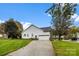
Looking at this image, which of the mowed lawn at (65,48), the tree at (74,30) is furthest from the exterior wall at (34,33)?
the tree at (74,30)

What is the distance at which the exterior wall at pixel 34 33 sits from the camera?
47.0m

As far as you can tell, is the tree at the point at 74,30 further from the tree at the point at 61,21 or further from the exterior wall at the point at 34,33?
the exterior wall at the point at 34,33

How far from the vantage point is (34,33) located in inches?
1850

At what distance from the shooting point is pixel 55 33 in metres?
47.0

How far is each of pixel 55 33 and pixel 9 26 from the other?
1.65ft

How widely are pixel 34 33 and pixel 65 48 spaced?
378 millimetres

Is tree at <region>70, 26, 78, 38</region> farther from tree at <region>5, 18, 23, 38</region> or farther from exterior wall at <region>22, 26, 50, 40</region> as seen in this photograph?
tree at <region>5, 18, 23, 38</region>

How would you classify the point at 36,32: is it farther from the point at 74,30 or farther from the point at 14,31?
the point at 74,30

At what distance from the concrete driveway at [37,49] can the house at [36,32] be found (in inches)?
2.1

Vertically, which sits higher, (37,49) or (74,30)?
(74,30)

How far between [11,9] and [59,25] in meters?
0.55

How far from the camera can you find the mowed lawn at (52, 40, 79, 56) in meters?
46.9

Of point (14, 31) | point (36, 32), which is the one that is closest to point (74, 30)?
point (36, 32)

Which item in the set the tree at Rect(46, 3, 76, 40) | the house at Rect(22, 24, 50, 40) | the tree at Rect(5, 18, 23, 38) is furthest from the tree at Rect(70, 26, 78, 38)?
the tree at Rect(5, 18, 23, 38)
